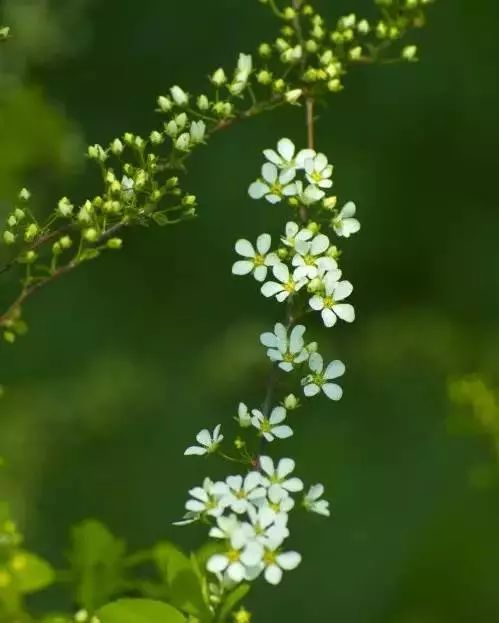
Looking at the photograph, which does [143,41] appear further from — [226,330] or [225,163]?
[226,330]

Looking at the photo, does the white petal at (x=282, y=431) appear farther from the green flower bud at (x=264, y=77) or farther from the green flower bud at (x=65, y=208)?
the green flower bud at (x=264, y=77)

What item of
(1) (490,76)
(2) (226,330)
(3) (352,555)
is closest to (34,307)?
(2) (226,330)

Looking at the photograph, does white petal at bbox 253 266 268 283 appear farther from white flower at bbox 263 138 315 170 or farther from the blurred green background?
the blurred green background

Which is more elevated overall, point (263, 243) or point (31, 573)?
point (263, 243)

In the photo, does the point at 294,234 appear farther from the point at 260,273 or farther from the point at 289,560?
the point at 289,560

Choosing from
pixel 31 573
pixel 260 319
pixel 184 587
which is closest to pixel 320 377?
pixel 184 587

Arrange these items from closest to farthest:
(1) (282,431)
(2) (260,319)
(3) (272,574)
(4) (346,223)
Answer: (3) (272,574) < (1) (282,431) < (4) (346,223) < (2) (260,319)

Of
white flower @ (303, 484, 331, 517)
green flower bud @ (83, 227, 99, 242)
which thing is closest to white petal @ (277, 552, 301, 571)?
white flower @ (303, 484, 331, 517)

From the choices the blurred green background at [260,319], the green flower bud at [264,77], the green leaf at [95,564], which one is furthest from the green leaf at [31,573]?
the blurred green background at [260,319]
